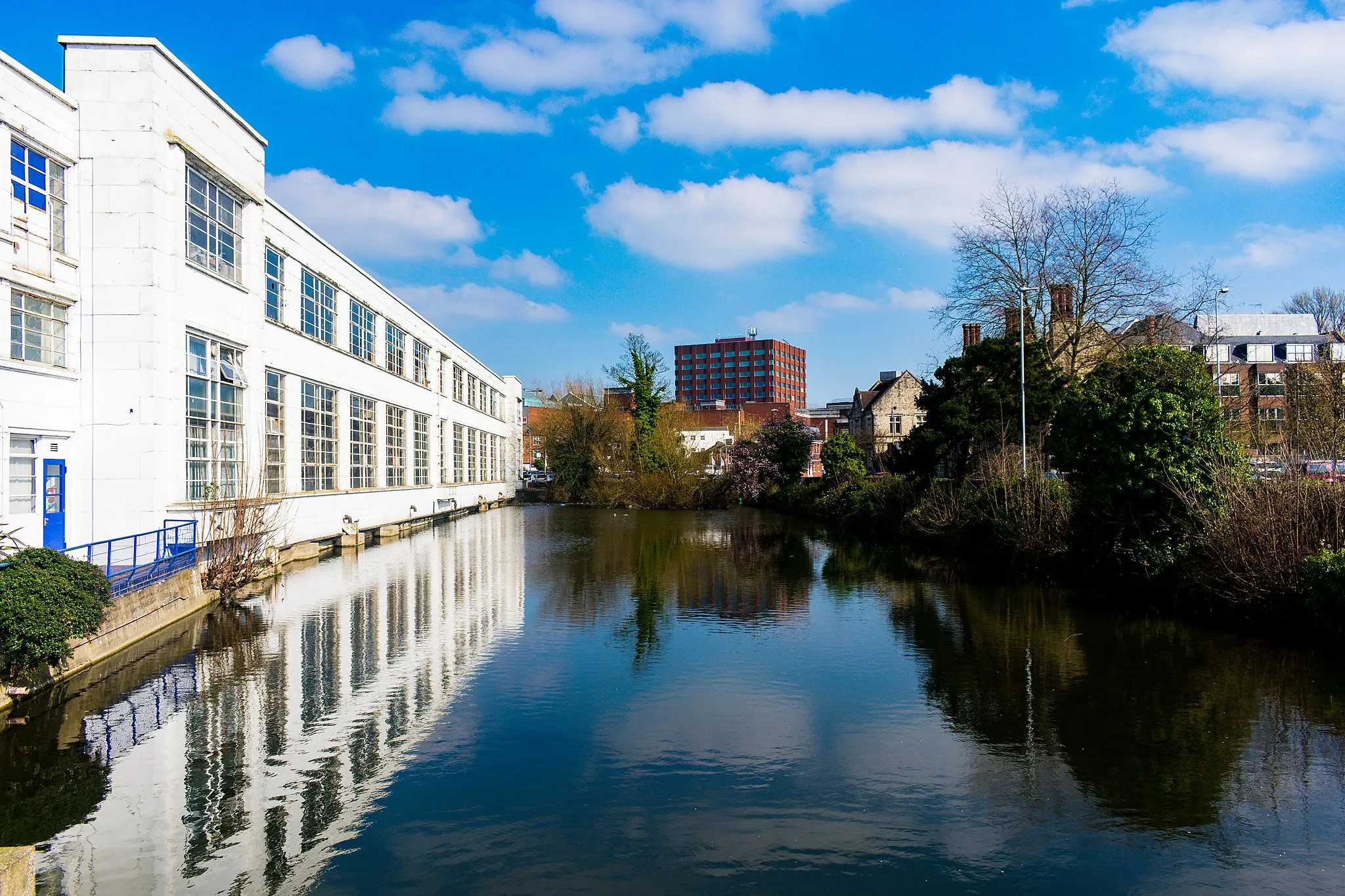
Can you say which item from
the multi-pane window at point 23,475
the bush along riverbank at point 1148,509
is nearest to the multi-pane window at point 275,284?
the multi-pane window at point 23,475

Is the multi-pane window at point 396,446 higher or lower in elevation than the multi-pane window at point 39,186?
lower

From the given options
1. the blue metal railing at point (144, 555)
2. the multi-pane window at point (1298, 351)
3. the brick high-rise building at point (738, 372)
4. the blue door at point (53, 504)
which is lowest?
the blue metal railing at point (144, 555)

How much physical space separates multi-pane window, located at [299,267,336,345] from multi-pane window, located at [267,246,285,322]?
125 centimetres

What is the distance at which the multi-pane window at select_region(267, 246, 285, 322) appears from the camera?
955 inches

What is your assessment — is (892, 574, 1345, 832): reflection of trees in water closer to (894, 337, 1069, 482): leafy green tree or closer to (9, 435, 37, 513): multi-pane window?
(894, 337, 1069, 482): leafy green tree

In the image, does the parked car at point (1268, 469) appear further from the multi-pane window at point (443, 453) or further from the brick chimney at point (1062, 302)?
the multi-pane window at point (443, 453)

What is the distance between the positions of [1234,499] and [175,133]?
2116cm

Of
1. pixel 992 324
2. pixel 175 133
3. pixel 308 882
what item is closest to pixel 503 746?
pixel 308 882

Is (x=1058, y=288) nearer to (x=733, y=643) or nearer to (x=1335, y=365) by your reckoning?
(x=1335, y=365)

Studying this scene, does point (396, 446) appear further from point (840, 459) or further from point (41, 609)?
point (41, 609)

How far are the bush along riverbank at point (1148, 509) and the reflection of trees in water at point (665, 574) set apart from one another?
5.15 meters

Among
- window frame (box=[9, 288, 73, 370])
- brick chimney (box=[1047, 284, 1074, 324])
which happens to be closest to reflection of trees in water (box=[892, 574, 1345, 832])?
window frame (box=[9, 288, 73, 370])

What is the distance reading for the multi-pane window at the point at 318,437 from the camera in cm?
2623

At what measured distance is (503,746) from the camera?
8422mm
